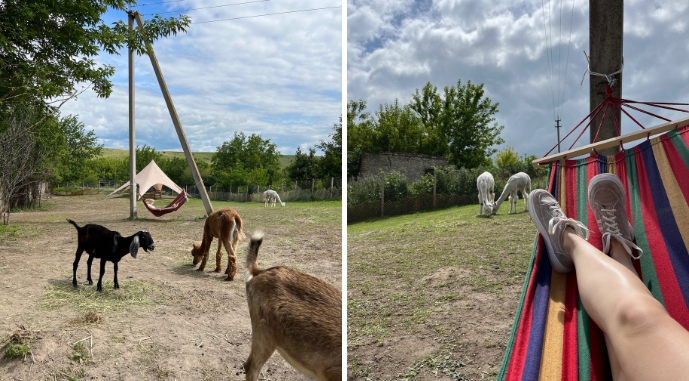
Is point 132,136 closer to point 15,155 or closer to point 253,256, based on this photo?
point 15,155

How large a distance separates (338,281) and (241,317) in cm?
116

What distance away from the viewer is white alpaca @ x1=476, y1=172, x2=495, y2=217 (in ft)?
24.8

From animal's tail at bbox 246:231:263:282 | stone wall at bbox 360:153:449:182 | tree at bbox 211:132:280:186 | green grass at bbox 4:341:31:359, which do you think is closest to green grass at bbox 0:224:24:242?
green grass at bbox 4:341:31:359

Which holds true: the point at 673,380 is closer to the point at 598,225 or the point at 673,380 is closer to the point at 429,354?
the point at 598,225

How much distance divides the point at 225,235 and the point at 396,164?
7884 millimetres

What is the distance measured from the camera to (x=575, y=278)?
1.47m

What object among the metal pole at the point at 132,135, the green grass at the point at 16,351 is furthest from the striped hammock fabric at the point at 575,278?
the metal pole at the point at 132,135

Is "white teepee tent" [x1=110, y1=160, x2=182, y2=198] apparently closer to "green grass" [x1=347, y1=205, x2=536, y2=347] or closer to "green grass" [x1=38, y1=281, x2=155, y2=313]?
"green grass" [x1=347, y1=205, x2=536, y2=347]

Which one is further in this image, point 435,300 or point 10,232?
point 10,232

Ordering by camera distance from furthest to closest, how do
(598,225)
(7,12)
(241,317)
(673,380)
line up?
(7,12) → (241,317) → (598,225) → (673,380)

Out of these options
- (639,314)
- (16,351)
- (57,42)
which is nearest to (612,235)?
(639,314)

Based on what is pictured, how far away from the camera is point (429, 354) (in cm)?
254

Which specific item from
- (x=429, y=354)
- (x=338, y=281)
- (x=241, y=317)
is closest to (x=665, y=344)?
(x=429, y=354)

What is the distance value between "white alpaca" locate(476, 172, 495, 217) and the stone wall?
329cm
